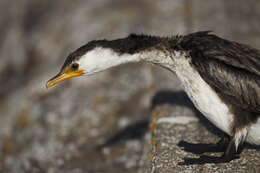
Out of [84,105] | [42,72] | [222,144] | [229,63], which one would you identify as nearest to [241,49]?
[229,63]

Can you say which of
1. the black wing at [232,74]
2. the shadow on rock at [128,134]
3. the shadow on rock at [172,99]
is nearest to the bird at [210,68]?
the black wing at [232,74]

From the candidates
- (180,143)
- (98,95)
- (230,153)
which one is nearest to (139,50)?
(180,143)

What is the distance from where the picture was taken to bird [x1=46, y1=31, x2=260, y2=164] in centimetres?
489

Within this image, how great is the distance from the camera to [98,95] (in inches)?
303

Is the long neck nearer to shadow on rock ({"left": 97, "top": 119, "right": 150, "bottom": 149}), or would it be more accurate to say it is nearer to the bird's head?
the bird's head

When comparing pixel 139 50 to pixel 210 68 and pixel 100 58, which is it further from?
pixel 210 68

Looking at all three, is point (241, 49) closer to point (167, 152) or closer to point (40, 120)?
point (167, 152)

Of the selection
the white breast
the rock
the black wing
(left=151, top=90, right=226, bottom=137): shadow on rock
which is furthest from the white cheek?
(left=151, top=90, right=226, bottom=137): shadow on rock

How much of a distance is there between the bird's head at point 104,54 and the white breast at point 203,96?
43 cm

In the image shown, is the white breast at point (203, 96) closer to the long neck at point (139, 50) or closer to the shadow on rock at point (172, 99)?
the long neck at point (139, 50)

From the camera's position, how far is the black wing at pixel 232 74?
→ 4.87 meters

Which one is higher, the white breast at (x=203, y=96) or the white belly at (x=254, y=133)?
the white breast at (x=203, y=96)

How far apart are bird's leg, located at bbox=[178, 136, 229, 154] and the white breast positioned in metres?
0.33

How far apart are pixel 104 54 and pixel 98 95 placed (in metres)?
2.64
